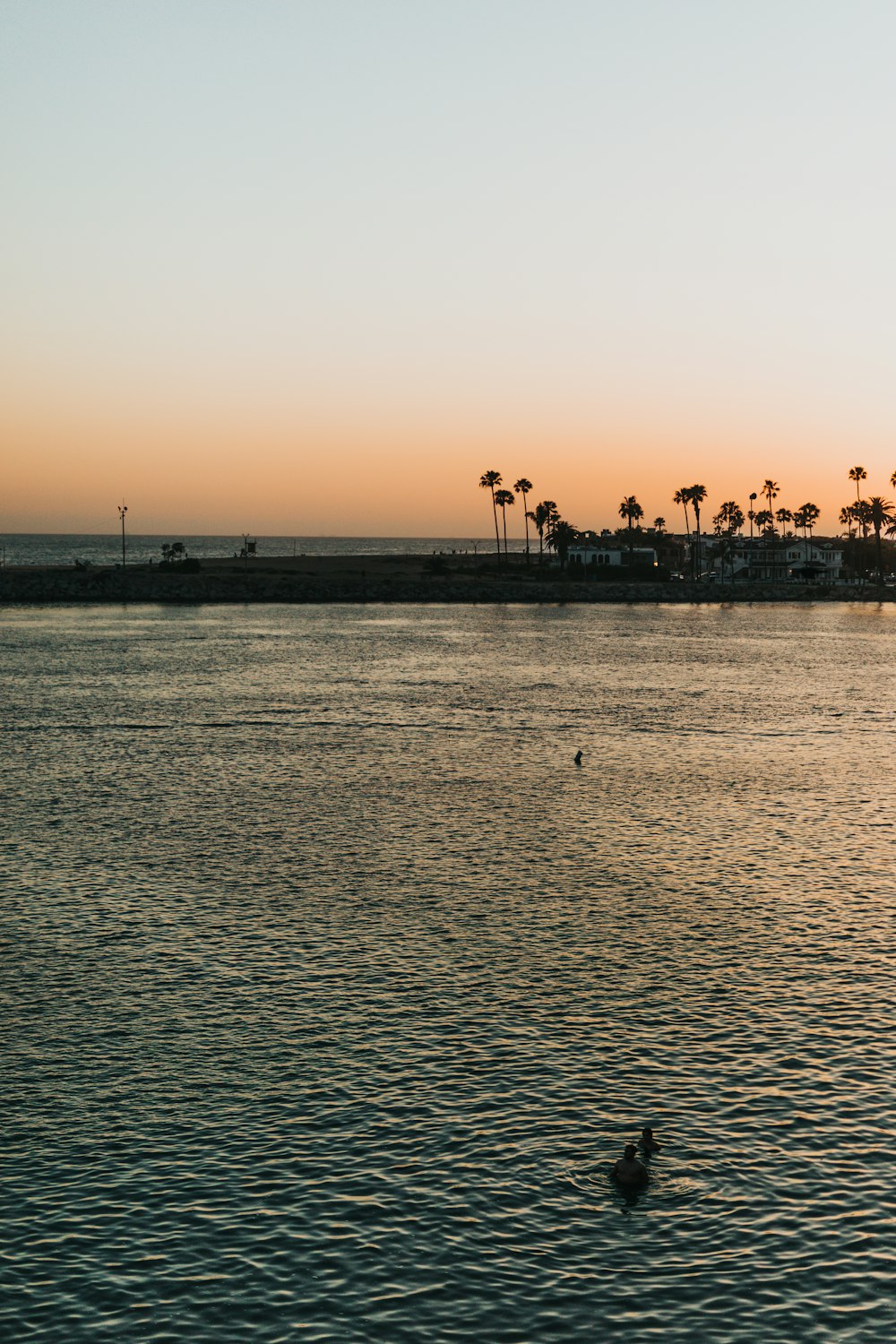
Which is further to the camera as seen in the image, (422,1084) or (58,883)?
(58,883)

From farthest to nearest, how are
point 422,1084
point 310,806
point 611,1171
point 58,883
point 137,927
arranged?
point 310,806 < point 58,883 < point 137,927 < point 422,1084 < point 611,1171

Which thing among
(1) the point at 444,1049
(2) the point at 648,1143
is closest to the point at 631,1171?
(2) the point at 648,1143

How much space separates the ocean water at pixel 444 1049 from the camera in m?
16.8

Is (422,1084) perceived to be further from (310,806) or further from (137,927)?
(310,806)

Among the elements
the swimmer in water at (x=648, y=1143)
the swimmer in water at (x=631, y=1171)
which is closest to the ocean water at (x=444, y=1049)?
the swimmer in water at (x=631, y=1171)

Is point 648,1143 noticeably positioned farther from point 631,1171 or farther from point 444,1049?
point 444,1049

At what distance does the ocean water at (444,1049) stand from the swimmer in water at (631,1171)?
0.26m

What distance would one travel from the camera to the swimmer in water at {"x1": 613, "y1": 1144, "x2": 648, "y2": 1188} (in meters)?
18.7

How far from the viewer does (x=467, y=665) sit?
4208 inches

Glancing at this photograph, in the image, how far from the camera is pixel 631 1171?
61.3 feet

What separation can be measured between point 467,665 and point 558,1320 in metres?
91.4

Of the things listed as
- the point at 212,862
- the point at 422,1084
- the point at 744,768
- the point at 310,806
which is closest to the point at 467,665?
the point at 744,768

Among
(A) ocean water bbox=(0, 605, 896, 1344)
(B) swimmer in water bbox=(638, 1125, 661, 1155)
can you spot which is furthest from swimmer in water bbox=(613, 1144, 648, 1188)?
(B) swimmer in water bbox=(638, 1125, 661, 1155)

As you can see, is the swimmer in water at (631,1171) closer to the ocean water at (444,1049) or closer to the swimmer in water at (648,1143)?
the ocean water at (444,1049)
